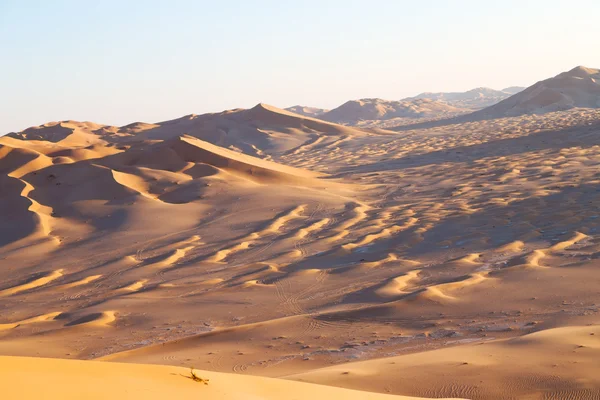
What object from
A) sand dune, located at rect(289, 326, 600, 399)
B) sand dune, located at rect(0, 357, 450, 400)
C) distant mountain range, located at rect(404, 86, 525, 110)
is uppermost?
distant mountain range, located at rect(404, 86, 525, 110)

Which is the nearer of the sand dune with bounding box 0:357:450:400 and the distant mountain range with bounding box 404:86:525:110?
the sand dune with bounding box 0:357:450:400

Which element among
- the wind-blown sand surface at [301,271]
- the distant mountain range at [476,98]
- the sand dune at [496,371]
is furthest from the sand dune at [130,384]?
the distant mountain range at [476,98]

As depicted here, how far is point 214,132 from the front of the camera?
129 ft

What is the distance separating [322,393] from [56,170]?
13887mm

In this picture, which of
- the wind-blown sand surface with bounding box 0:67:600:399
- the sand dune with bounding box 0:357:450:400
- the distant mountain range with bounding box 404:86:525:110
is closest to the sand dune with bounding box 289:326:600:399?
the wind-blown sand surface with bounding box 0:67:600:399

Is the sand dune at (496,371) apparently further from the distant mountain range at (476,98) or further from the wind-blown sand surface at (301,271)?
the distant mountain range at (476,98)

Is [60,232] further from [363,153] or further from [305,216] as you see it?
[363,153]

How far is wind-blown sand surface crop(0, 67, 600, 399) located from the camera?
5160mm

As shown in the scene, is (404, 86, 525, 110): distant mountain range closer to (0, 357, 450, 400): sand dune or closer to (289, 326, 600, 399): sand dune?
(289, 326, 600, 399): sand dune

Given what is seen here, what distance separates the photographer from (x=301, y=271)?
9.05 m

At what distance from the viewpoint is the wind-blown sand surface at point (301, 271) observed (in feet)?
16.9

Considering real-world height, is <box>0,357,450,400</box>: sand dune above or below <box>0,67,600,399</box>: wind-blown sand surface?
above

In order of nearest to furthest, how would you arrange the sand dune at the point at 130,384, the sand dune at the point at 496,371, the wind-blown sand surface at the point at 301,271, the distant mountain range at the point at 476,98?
the sand dune at the point at 130,384
the sand dune at the point at 496,371
the wind-blown sand surface at the point at 301,271
the distant mountain range at the point at 476,98

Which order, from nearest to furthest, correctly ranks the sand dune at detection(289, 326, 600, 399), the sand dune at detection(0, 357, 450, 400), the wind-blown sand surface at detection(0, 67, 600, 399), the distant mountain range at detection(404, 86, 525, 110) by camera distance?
the sand dune at detection(0, 357, 450, 400), the sand dune at detection(289, 326, 600, 399), the wind-blown sand surface at detection(0, 67, 600, 399), the distant mountain range at detection(404, 86, 525, 110)
